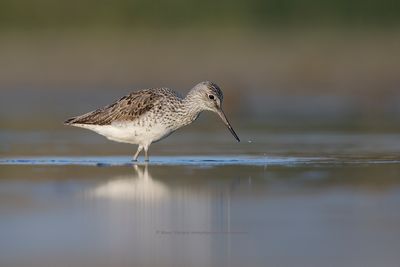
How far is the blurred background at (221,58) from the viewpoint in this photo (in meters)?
21.5

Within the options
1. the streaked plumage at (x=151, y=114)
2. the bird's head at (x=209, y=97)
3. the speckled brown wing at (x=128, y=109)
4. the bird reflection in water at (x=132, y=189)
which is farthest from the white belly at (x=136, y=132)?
the bird reflection in water at (x=132, y=189)

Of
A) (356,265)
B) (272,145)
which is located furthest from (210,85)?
(356,265)

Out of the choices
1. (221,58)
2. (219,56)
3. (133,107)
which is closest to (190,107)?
(133,107)

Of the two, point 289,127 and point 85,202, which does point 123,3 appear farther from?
point 85,202

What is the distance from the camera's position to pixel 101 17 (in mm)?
36688

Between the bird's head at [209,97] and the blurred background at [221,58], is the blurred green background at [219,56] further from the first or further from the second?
the bird's head at [209,97]

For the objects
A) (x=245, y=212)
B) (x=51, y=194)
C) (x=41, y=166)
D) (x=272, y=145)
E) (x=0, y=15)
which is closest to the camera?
(x=245, y=212)

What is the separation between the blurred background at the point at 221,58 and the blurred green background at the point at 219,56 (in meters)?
0.04

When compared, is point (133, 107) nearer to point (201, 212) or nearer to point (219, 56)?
point (201, 212)

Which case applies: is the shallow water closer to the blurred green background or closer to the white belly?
the white belly

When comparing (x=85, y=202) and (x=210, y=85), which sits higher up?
(x=210, y=85)

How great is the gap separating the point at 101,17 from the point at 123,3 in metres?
1.28

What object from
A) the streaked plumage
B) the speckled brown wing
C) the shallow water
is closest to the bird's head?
the streaked plumage

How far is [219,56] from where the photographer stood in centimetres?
3141
